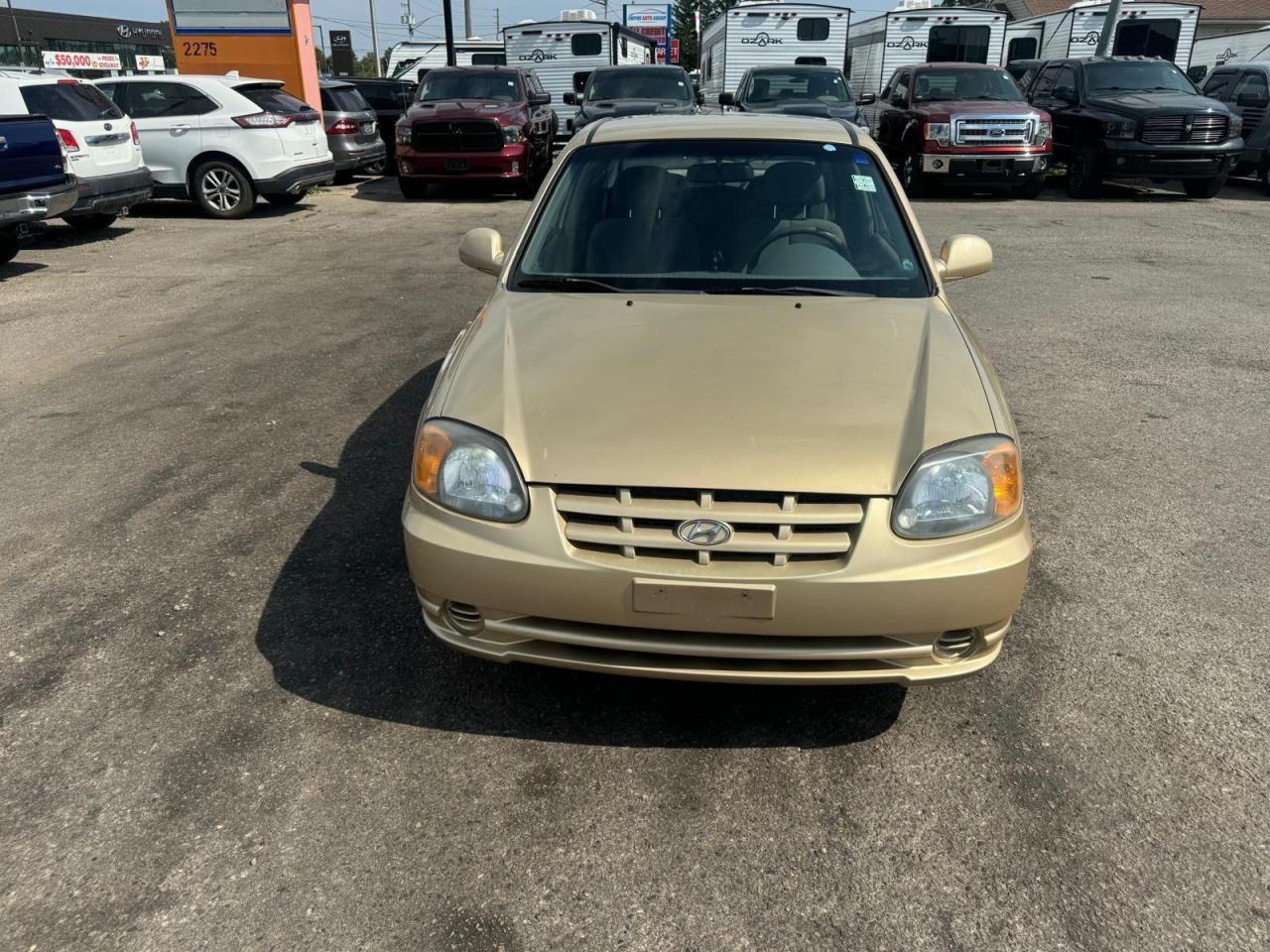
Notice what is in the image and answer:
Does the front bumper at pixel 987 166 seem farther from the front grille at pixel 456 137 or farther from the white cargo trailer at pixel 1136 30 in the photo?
the white cargo trailer at pixel 1136 30

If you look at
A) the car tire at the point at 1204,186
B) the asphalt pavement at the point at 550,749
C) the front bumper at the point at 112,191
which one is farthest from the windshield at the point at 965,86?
the asphalt pavement at the point at 550,749

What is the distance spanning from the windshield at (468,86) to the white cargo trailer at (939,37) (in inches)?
407

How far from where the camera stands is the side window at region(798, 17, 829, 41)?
21688 mm

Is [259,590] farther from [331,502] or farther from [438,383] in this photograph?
[438,383]

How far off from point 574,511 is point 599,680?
0.82 meters

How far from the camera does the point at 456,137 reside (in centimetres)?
1448

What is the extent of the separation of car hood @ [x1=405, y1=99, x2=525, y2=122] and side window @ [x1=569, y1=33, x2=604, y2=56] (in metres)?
8.13

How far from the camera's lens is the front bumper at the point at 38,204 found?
899cm

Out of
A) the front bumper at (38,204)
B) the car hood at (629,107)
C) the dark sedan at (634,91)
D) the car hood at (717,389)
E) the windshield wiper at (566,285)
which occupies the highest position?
the dark sedan at (634,91)

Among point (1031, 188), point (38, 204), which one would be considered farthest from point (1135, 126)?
point (38, 204)

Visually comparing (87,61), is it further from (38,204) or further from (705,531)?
(705,531)

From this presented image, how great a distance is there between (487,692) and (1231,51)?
25790 mm

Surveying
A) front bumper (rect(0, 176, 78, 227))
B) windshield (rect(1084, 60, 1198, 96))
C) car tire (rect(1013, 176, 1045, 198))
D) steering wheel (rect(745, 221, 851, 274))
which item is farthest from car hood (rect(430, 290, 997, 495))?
windshield (rect(1084, 60, 1198, 96))

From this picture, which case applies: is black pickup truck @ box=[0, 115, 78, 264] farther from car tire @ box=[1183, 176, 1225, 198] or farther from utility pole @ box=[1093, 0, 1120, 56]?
utility pole @ box=[1093, 0, 1120, 56]
